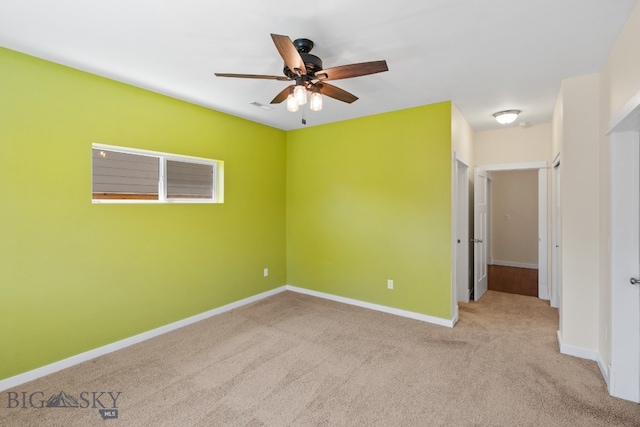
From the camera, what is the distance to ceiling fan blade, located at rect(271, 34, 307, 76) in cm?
165

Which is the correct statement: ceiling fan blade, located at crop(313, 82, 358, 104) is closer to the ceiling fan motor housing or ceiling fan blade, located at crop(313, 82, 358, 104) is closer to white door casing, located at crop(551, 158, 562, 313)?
the ceiling fan motor housing

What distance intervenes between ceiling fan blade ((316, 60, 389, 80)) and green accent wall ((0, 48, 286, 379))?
2142 mm

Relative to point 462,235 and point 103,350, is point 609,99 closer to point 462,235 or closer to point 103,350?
point 462,235

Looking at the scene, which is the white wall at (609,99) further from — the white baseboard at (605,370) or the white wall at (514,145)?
the white wall at (514,145)

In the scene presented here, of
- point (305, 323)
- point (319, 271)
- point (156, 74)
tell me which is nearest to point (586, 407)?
point (305, 323)

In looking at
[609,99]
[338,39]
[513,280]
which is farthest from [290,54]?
[513,280]

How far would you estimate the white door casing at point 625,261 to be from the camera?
2150 millimetres

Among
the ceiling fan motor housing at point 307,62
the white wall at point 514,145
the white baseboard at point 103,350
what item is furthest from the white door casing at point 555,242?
the white baseboard at point 103,350

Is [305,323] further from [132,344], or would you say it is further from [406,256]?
[132,344]

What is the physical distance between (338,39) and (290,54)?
0.56 m

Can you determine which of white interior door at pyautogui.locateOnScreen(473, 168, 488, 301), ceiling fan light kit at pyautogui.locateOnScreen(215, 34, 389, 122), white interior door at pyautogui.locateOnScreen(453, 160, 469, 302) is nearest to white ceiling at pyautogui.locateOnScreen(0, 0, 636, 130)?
ceiling fan light kit at pyautogui.locateOnScreen(215, 34, 389, 122)

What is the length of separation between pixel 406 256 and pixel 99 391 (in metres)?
3.30

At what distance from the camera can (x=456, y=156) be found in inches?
143

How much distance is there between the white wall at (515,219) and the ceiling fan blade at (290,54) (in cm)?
625
